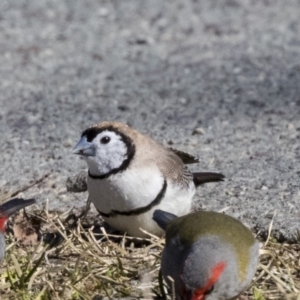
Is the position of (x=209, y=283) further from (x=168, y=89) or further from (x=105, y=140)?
(x=168, y=89)

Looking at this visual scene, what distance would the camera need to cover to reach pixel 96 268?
17.3ft

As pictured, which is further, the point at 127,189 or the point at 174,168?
the point at 174,168

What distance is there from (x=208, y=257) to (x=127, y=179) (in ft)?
3.97

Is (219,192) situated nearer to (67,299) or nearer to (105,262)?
(105,262)

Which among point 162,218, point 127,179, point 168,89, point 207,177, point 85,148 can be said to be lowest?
point 168,89

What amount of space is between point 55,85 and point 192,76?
136 cm

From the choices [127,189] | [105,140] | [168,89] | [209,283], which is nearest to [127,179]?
[127,189]

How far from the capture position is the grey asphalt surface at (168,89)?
6.67m

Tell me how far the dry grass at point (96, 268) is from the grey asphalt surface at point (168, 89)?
20.4 inches

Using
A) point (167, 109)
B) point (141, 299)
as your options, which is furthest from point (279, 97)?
point (141, 299)

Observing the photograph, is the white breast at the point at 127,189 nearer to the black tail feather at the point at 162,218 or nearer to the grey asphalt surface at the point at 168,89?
the black tail feather at the point at 162,218

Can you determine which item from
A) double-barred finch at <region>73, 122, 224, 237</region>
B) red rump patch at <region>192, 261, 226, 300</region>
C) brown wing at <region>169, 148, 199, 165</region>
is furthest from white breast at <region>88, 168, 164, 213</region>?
red rump patch at <region>192, 261, 226, 300</region>

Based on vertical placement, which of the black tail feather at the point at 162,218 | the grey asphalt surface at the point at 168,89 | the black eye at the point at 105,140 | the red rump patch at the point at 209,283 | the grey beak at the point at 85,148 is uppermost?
the black eye at the point at 105,140

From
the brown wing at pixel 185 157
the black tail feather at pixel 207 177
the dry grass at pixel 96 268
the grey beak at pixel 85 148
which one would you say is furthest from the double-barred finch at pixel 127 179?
the black tail feather at pixel 207 177
